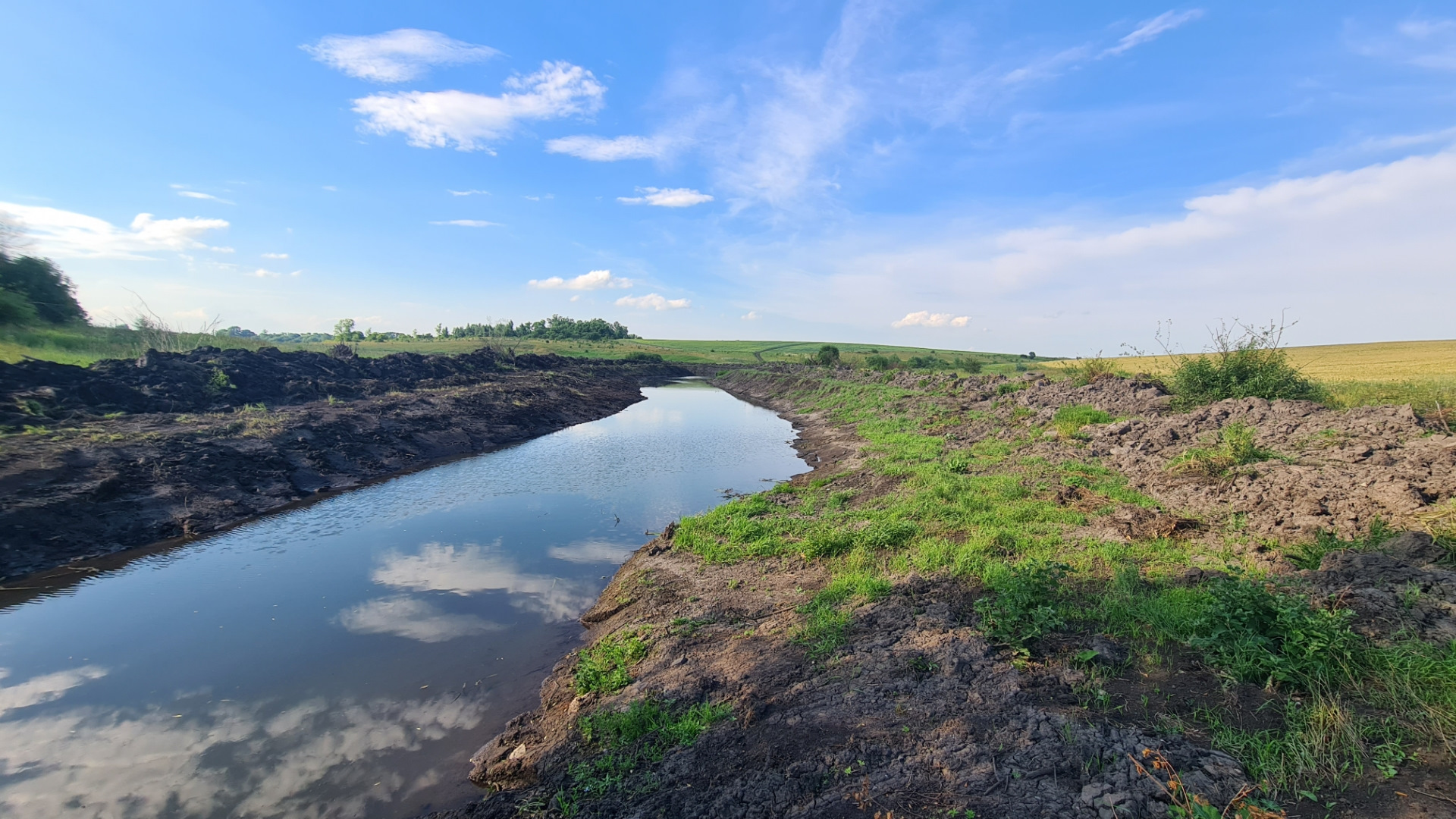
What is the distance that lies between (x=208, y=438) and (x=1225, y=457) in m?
26.4

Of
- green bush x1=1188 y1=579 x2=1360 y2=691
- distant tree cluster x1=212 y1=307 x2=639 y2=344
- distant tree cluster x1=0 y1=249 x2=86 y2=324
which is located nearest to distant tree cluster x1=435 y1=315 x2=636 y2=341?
distant tree cluster x1=212 y1=307 x2=639 y2=344

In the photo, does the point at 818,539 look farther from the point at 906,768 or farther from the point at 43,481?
the point at 43,481

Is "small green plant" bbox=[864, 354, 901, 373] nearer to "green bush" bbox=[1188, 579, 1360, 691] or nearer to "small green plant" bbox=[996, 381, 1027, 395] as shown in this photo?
"small green plant" bbox=[996, 381, 1027, 395]

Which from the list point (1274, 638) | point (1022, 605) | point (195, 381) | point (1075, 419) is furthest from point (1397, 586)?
point (195, 381)

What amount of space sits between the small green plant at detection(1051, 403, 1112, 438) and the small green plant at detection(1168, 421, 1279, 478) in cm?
459

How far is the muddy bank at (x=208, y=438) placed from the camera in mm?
12195

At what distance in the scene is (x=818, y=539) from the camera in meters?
9.93

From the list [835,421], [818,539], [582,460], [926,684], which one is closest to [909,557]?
[818,539]

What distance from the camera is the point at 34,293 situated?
3103 centimetres

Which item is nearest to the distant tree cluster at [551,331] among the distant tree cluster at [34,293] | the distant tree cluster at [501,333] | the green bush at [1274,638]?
the distant tree cluster at [501,333]

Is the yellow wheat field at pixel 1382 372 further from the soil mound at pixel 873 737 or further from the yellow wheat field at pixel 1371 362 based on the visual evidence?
the soil mound at pixel 873 737

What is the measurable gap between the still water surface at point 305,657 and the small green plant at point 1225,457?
11.0 metres

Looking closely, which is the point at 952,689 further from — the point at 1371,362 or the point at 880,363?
the point at 880,363

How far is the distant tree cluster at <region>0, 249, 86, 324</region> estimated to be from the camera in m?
27.3
